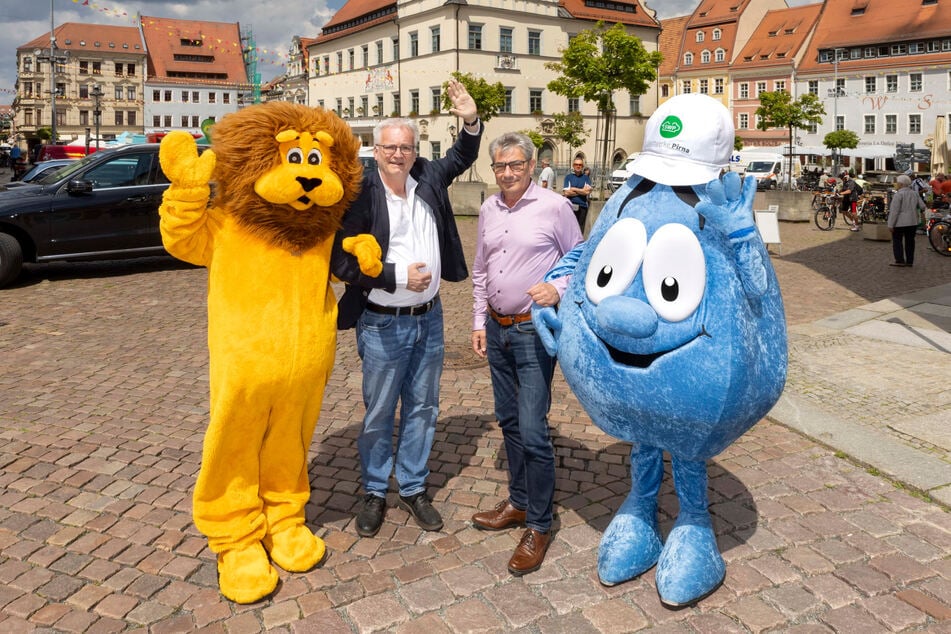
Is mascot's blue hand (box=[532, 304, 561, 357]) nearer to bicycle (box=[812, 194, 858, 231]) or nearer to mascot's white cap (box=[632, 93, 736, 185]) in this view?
mascot's white cap (box=[632, 93, 736, 185])

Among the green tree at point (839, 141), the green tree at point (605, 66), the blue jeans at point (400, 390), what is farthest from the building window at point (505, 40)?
the blue jeans at point (400, 390)

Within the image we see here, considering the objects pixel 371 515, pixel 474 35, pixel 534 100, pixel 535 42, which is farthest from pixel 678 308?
pixel 535 42

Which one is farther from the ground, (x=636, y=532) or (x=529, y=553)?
(x=636, y=532)

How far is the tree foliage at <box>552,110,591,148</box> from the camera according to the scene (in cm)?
4722

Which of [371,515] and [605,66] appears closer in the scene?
[371,515]

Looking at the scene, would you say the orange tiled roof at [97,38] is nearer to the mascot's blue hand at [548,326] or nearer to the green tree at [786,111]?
the green tree at [786,111]

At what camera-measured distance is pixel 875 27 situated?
57.3m

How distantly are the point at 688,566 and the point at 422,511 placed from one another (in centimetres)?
144

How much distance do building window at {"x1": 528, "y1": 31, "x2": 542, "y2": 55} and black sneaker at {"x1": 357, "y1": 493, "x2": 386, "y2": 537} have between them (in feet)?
163

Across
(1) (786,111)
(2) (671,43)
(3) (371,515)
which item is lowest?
(3) (371,515)

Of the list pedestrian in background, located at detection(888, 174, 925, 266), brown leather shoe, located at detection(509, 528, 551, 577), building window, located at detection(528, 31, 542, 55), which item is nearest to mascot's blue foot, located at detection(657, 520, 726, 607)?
brown leather shoe, located at detection(509, 528, 551, 577)

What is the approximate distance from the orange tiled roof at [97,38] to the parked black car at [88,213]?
75.7 metres

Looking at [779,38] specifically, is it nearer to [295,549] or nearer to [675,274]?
[675,274]

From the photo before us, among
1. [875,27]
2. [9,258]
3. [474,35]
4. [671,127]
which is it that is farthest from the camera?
[875,27]
